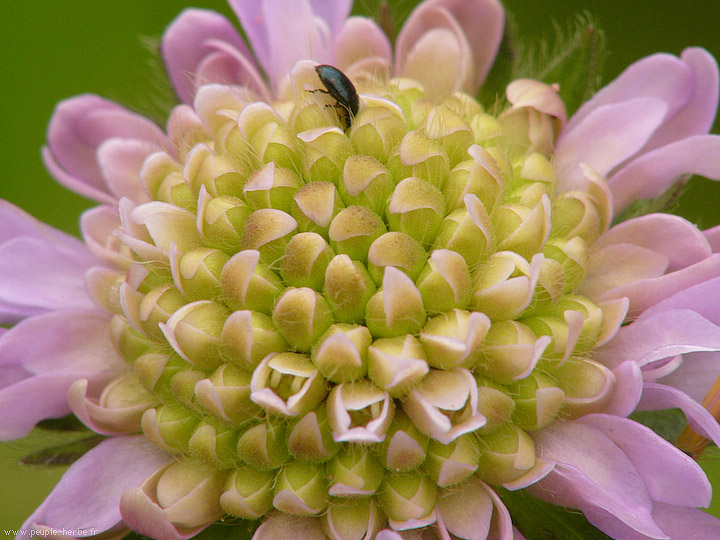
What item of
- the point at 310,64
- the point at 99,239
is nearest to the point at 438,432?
the point at 310,64

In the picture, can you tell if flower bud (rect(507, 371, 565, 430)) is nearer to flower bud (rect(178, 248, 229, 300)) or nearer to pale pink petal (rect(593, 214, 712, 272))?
pale pink petal (rect(593, 214, 712, 272))

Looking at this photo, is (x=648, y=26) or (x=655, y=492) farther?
(x=648, y=26)

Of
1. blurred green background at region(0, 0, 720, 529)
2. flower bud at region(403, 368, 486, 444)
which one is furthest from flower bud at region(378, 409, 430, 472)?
blurred green background at region(0, 0, 720, 529)

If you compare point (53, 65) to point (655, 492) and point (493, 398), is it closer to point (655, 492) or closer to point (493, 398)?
point (493, 398)

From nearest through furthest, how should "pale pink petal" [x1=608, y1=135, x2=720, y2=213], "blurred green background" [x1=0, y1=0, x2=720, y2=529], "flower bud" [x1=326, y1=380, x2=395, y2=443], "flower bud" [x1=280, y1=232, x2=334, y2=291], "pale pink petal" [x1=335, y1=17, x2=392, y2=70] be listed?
"flower bud" [x1=326, y1=380, x2=395, y2=443] → "flower bud" [x1=280, y1=232, x2=334, y2=291] → "pale pink petal" [x1=608, y1=135, x2=720, y2=213] → "pale pink petal" [x1=335, y1=17, x2=392, y2=70] → "blurred green background" [x1=0, y1=0, x2=720, y2=529]

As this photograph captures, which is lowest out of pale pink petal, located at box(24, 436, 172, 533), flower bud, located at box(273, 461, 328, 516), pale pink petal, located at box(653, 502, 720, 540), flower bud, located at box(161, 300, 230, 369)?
pale pink petal, located at box(653, 502, 720, 540)

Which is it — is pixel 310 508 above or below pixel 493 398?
below

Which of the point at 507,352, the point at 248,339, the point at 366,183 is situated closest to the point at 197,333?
the point at 248,339
